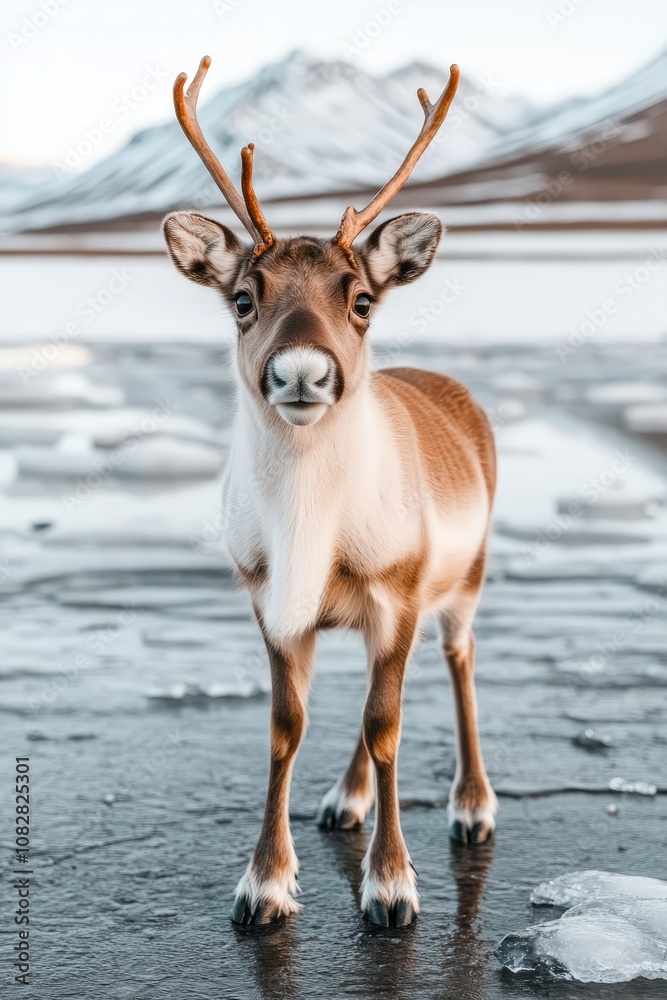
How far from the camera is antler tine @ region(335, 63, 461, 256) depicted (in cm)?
436

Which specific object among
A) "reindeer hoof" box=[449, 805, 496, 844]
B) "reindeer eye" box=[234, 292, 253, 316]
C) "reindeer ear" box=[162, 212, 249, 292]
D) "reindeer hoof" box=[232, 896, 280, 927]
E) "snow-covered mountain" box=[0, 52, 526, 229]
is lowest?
"reindeer hoof" box=[232, 896, 280, 927]

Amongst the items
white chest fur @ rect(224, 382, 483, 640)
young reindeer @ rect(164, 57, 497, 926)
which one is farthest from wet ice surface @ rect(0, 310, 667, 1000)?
white chest fur @ rect(224, 382, 483, 640)

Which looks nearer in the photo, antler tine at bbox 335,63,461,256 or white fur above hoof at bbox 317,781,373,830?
antler tine at bbox 335,63,461,256

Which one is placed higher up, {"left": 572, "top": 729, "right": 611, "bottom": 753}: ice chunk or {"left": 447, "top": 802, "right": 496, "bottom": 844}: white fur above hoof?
{"left": 572, "top": 729, "right": 611, "bottom": 753}: ice chunk

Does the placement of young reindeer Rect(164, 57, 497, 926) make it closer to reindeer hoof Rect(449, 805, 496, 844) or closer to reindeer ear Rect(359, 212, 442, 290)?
reindeer ear Rect(359, 212, 442, 290)

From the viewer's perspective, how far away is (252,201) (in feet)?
13.9

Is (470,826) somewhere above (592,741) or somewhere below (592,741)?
below

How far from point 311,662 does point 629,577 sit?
5.51 metres

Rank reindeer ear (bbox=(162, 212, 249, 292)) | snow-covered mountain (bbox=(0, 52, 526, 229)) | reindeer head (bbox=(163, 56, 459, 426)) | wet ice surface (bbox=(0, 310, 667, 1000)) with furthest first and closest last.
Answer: snow-covered mountain (bbox=(0, 52, 526, 229)) < reindeer ear (bbox=(162, 212, 249, 292)) < wet ice surface (bbox=(0, 310, 667, 1000)) < reindeer head (bbox=(163, 56, 459, 426))

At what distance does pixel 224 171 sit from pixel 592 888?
2.85m

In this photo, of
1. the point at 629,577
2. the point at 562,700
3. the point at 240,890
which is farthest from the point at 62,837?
the point at 629,577

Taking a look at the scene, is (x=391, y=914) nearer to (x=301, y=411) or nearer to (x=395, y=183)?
(x=301, y=411)

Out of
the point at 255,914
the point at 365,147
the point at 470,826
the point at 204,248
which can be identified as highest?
the point at 365,147

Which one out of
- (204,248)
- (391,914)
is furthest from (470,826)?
(204,248)
